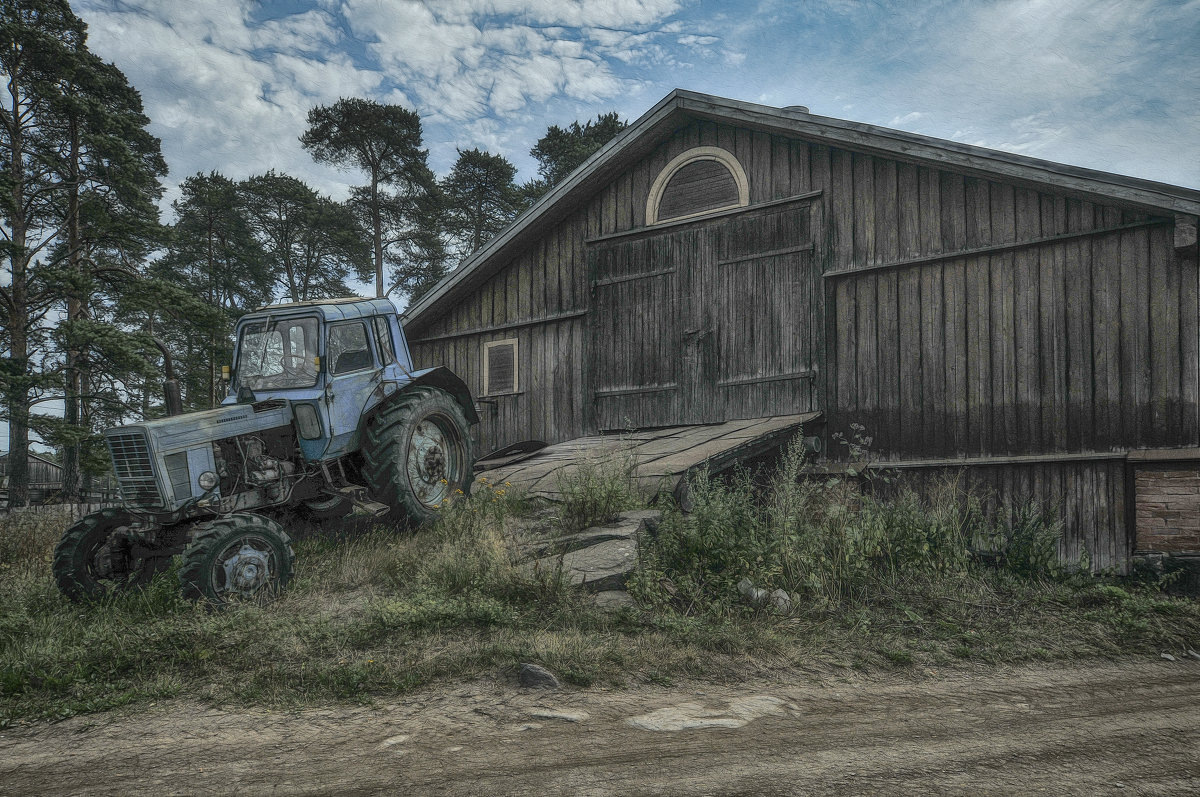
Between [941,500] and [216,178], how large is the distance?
101 feet

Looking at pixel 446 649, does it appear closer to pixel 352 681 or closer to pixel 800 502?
pixel 352 681

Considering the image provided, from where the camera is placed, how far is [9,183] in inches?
635

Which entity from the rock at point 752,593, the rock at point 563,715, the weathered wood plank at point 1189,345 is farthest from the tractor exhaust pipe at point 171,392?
the weathered wood plank at point 1189,345

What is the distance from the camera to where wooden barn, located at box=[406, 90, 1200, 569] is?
7.27 m

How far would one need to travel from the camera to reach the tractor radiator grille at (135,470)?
5.79m

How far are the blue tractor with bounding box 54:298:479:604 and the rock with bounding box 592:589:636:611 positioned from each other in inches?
91.2

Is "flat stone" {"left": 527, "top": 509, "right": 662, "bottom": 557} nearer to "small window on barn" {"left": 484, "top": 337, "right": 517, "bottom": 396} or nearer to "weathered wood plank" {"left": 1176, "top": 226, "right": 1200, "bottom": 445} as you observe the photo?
"weathered wood plank" {"left": 1176, "top": 226, "right": 1200, "bottom": 445}

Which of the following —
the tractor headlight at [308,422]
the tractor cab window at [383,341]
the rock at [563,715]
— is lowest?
the rock at [563,715]

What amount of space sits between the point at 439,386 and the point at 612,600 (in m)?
3.68

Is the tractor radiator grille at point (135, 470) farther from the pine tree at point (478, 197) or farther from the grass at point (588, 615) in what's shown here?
the pine tree at point (478, 197)

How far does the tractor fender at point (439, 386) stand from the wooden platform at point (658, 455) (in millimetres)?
830

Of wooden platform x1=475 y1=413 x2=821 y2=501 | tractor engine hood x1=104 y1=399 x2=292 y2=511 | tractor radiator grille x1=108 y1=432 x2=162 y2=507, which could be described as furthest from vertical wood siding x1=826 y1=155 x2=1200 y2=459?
tractor radiator grille x1=108 y1=432 x2=162 y2=507

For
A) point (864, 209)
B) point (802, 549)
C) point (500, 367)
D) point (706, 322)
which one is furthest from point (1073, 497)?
point (500, 367)

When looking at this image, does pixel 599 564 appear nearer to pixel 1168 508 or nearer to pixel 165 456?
pixel 165 456
